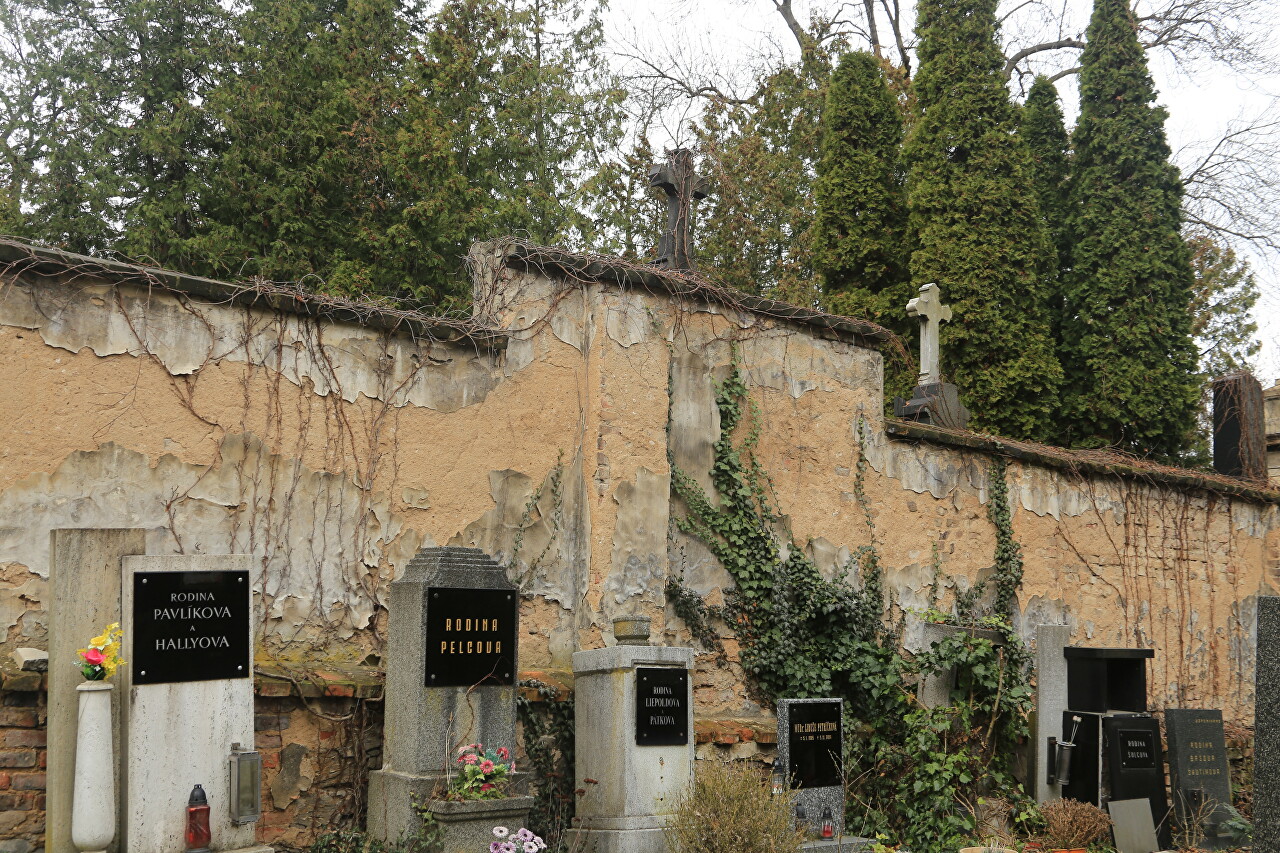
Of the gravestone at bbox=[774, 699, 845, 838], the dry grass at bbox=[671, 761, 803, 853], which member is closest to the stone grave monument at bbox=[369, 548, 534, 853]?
the dry grass at bbox=[671, 761, 803, 853]

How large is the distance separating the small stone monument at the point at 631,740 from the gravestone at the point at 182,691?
Result: 6.03ft

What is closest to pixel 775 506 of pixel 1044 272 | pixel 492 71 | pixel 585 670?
pixel 585 670

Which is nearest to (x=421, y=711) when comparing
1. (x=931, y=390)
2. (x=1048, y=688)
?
(x=1048, y=688)

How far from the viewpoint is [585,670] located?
6.28 metres

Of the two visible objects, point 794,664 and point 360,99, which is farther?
point 360,99

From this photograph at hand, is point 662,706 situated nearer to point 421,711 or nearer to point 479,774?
point 479,774

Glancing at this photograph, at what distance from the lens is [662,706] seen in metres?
6.13

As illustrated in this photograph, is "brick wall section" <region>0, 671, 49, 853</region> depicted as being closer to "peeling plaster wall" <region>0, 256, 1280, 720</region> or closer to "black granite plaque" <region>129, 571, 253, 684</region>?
"peeling plaster wall" <region>0, 256, 1280, 720</region>

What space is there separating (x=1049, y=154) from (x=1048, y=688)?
27.9 feet

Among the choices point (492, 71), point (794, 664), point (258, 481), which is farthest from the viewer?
point (492, 71)

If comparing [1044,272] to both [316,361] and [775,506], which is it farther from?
[316,361]

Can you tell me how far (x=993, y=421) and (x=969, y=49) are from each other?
4.64m

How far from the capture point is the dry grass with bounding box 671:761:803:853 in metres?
5.55

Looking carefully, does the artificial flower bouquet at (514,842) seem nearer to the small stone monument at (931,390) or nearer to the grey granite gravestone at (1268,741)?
the grey granite gravestone at (1268,741)
